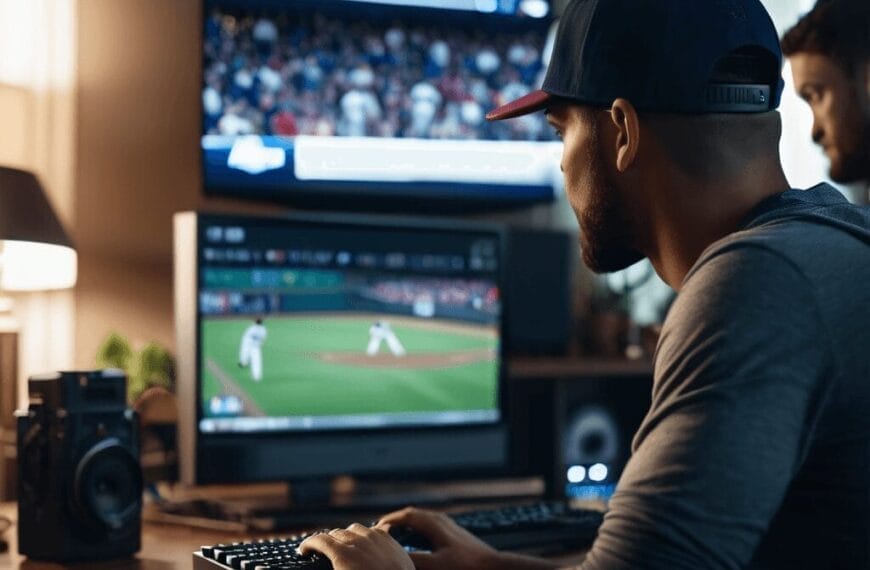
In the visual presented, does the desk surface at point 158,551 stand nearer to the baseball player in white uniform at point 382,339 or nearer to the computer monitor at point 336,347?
the computer monitor at point 336,347

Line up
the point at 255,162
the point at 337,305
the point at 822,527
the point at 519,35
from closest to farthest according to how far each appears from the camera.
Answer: the point at 822,527
the point at 337,305
the point at 255,162
the point at 519,35

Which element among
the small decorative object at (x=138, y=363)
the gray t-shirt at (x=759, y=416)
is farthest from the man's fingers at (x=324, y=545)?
the small decorative object at (x=138, y=363)

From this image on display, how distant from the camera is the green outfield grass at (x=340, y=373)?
1820mm

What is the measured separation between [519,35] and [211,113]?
758 mm

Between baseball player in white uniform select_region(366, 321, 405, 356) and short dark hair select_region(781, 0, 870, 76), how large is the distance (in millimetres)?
988

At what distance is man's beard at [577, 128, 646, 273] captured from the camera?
1089 millimetres

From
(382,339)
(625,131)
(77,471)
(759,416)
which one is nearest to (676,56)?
(625,131)

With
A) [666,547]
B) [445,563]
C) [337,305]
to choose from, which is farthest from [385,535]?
[337,305]

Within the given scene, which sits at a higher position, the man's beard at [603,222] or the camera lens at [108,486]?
the man's beard at [603,222]

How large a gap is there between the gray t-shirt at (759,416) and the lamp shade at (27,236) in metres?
1.12

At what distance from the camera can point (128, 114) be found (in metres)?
2.21

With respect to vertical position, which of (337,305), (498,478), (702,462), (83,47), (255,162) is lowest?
(498,478)

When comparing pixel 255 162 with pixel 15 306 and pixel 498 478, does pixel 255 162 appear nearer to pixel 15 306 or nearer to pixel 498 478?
pixel 15 306

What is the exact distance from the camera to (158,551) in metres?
1.56
